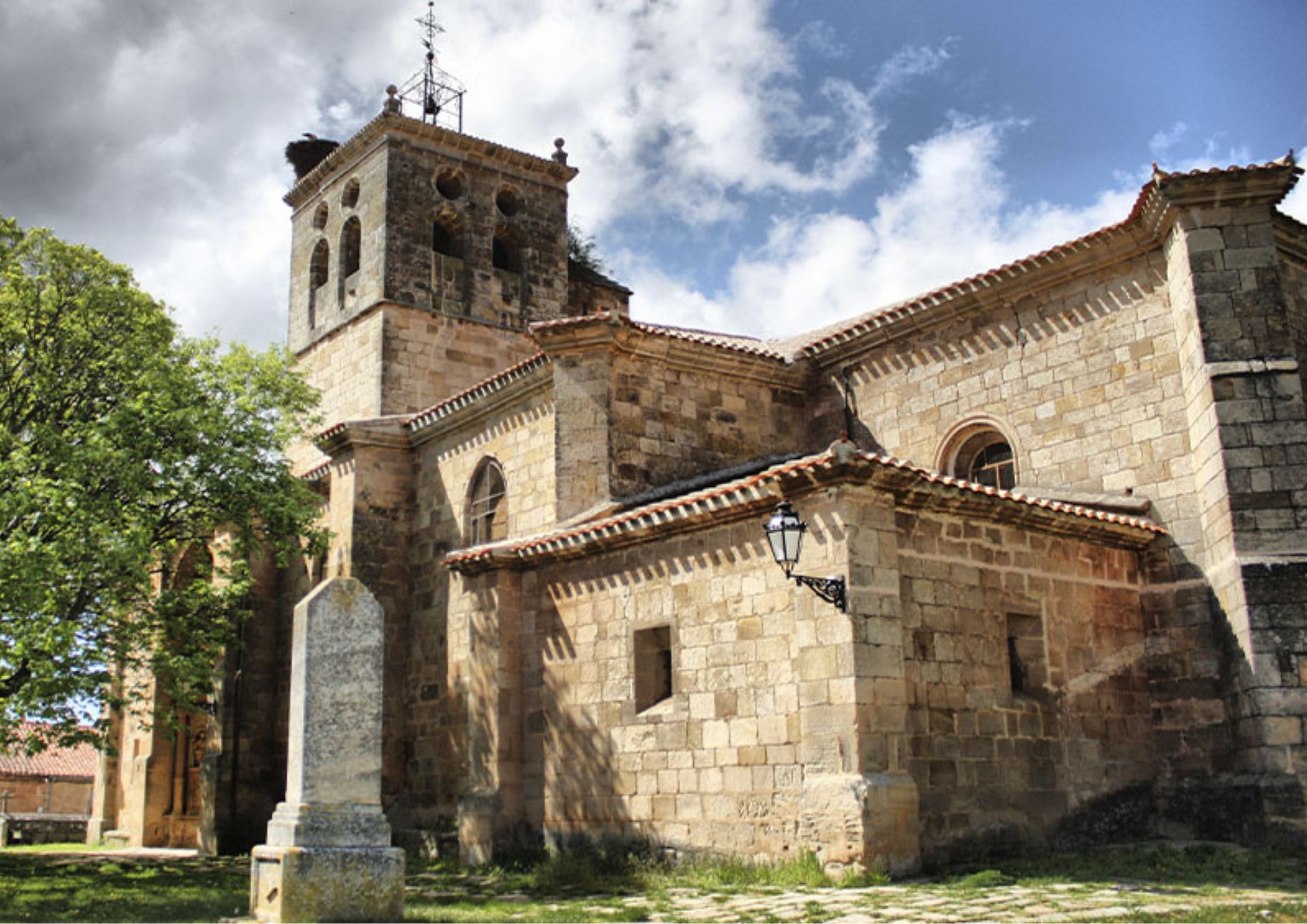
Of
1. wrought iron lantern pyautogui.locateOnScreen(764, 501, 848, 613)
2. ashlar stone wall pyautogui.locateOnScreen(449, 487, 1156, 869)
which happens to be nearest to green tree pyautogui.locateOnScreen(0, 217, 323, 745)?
ashlar stone wall pyautogui.locateOnScreen(449, 487, 1156, 869)

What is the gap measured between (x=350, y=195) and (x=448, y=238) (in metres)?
2.12

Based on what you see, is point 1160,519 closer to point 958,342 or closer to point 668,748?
point 958,342

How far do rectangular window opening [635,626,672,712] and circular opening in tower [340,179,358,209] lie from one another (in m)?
14.3

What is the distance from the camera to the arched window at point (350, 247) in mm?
24016

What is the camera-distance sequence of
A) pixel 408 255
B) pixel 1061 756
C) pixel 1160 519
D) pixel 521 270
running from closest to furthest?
1. pixel 1061 756
2. pixel 1160 519
3. pixel 408 255
4. pixel 521 270

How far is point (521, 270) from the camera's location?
24.5 meters

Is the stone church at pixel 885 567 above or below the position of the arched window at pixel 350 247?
below

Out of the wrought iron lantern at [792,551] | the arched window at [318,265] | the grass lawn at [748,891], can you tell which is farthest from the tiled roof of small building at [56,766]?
the wrought iron lantern at [792,551]

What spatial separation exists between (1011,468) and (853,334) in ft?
9.42

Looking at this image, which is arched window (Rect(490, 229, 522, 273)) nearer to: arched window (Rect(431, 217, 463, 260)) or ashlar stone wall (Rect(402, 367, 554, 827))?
arched window (Rect(431, 217, 463, 260))

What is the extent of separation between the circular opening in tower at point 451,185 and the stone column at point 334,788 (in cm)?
1626

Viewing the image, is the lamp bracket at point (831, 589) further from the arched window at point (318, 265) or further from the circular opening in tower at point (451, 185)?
the arched window at point (318, 265)

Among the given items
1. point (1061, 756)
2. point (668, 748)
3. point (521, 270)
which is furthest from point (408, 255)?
point (1061, 756)

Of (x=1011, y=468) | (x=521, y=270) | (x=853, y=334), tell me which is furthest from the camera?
(x=521, y=270)
